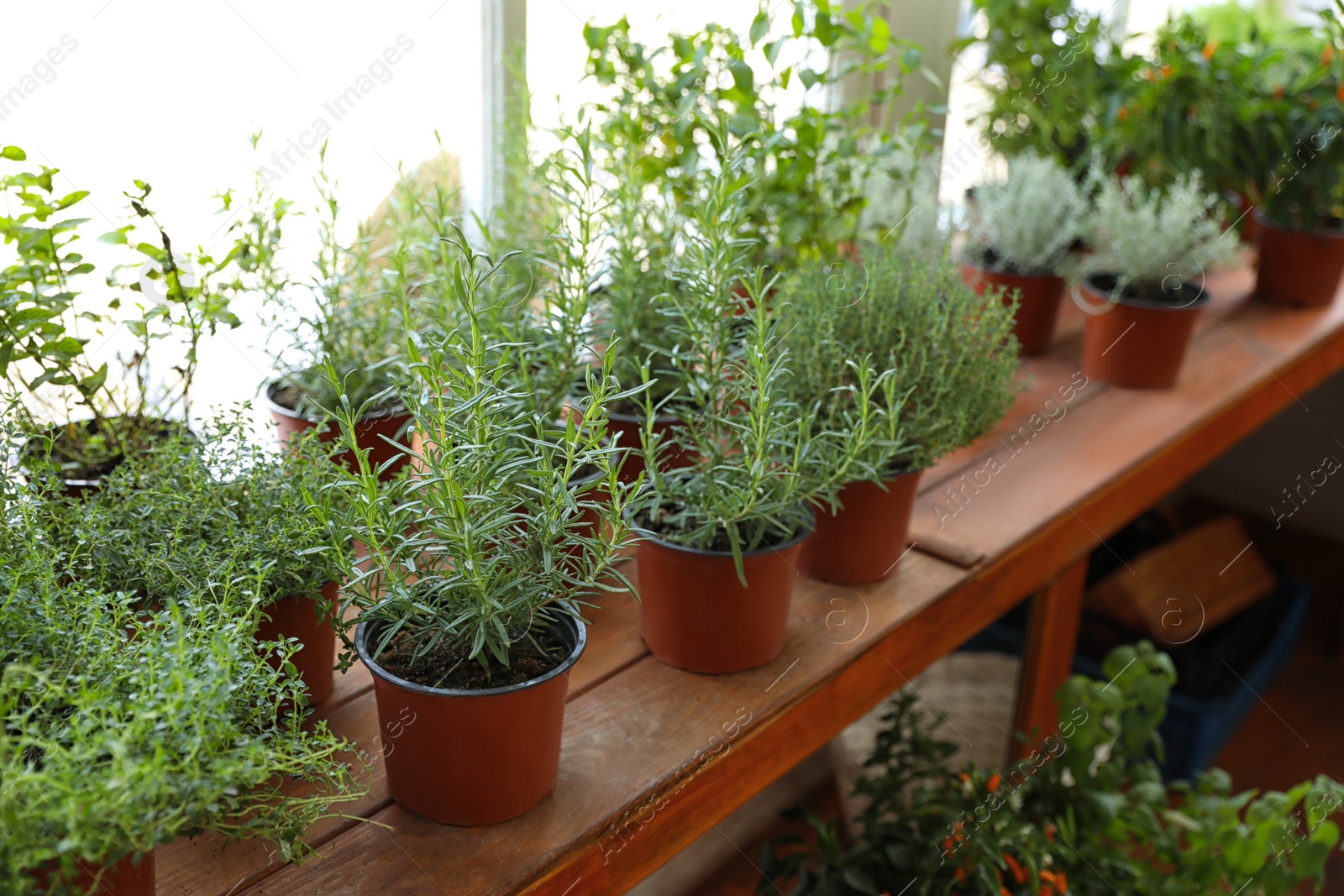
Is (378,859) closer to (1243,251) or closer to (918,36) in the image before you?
(918,36)

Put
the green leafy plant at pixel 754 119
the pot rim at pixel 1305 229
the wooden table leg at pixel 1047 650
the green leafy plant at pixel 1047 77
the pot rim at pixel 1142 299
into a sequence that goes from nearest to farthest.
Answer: the green leafy plant at pixel 754 119, the wooden table leg at pixel 1047 650, the pot rim at pixel 1142 299, the green leafy plant at pixel 1047 77, the pot rim at pixel 1305 229

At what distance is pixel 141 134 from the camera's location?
46.4 inches

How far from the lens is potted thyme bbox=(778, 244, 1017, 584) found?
1137 millimetres

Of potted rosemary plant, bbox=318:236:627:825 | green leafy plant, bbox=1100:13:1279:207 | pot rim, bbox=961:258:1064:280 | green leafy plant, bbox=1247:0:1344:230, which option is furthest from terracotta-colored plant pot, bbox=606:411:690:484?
green leafy plant, bbox=1247:0:1344:230

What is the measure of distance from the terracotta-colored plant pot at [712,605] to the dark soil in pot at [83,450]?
44 centimetres

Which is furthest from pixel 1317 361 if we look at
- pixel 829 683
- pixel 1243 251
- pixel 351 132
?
pixel 351 132

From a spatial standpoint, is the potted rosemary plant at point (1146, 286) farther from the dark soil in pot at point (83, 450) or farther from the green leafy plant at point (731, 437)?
the dark soil in pot at point (83, 450)

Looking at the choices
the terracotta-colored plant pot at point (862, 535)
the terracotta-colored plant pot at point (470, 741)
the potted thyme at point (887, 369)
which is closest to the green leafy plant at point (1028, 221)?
the potted thyme at point (887, 369)

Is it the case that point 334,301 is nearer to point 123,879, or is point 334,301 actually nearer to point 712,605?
point 712,605

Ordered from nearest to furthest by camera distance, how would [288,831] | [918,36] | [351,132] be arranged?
[288,831] → [351,132] → [918,36]

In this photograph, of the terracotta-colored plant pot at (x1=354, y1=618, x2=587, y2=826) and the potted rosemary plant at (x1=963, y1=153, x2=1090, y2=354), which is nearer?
the terracotta-colored plant pot at (x1=354, y1=618, x2=587, y2=826)

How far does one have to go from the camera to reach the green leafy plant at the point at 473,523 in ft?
2.55

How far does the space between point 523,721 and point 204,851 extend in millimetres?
264

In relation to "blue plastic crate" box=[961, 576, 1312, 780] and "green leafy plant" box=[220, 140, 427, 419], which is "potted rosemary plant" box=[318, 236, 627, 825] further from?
"blue plastic crate" box=[961, 576, 1312, 780]
